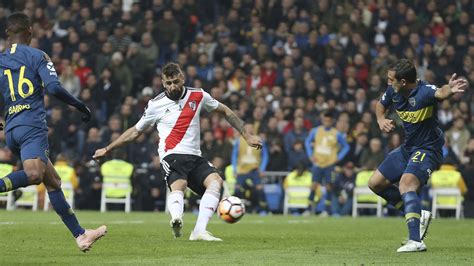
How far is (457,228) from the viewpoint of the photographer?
60.2 feet

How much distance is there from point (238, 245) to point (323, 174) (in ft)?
38.9

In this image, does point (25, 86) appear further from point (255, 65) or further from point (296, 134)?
point (255, 65)

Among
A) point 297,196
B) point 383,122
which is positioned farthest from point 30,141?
point 297,196

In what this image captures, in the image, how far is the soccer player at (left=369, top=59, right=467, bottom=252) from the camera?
12453mm

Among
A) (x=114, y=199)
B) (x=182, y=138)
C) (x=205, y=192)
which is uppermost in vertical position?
(x=182, y=138)

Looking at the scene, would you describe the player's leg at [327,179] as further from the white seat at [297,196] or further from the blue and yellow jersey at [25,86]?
the blue and yellow jersey at [25,86]

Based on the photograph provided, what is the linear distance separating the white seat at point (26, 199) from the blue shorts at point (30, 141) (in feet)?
47.8

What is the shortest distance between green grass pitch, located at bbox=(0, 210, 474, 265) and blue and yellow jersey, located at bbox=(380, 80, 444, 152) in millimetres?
1250

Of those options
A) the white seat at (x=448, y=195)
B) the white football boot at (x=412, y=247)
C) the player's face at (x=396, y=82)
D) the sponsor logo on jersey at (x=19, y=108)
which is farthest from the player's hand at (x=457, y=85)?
the white seat at (x=448, y=195)

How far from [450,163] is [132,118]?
7.73 m

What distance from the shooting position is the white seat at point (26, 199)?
1006 inches

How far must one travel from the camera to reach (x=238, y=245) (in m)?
13.1

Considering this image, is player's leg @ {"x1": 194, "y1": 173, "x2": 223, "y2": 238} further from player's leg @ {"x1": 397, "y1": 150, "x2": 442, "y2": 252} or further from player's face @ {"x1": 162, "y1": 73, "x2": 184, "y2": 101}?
player's leg @ {"x1": 397, "y1": 150, "x2": 442, "y2": 252}

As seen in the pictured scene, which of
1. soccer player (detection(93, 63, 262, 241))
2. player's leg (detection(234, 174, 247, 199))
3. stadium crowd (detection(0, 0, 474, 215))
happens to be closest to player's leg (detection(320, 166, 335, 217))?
stadium crowd (detection(0, 0, 474, 215))
